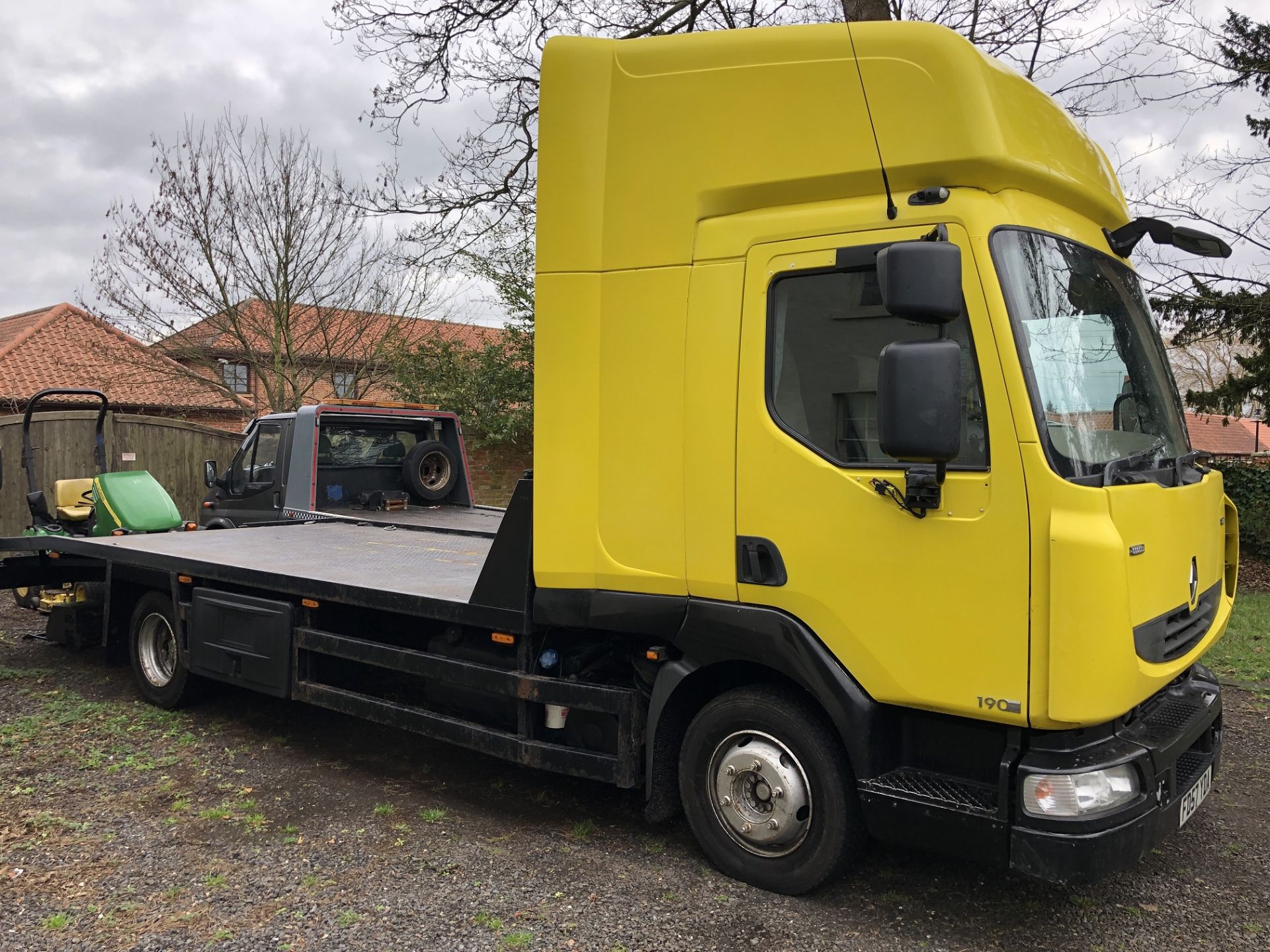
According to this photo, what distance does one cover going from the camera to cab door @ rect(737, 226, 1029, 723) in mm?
3072

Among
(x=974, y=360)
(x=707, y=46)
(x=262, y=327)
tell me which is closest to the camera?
(x=974, y=360)

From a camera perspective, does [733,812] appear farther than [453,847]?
No

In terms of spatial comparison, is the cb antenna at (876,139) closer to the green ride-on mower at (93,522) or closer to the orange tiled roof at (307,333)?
the green ride-on mower at (93,522)

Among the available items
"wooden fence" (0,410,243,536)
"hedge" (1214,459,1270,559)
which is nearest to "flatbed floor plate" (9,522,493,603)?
"wooden fence" (0,410,243,536)

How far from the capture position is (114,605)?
6.80m

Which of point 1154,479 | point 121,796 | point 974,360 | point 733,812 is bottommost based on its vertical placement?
point 121,796

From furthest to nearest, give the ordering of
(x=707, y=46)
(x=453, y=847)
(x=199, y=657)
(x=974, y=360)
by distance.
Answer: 1. (x=199, y=657)
2. (x=453, y=847)
3. (x=707, y=46)
4. (x=974, y=360)

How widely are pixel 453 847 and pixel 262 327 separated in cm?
1515

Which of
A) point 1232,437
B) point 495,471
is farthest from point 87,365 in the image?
point 1232,437

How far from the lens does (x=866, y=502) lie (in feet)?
10.8

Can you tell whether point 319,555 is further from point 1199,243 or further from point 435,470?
point 1199,243

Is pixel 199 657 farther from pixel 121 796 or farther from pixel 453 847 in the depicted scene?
pixel 453 847

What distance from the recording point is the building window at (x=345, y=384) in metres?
19.2

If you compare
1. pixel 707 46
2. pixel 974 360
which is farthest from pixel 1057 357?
pixel 707 46
